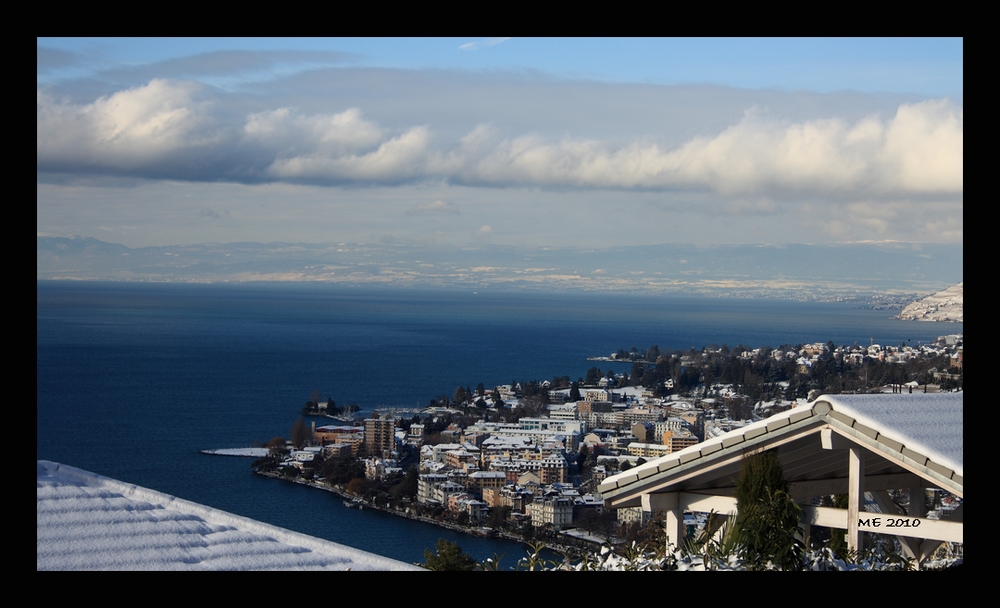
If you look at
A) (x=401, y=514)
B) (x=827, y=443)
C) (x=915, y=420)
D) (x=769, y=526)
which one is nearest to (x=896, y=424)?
(x=915, y=420)

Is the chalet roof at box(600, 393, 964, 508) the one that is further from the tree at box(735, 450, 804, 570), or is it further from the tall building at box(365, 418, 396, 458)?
the tall building at box(365, 418, 396, 458)

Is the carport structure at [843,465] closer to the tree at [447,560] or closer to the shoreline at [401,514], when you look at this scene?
the tree at [447,560]

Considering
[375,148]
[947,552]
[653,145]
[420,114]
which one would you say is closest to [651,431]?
[947,552]

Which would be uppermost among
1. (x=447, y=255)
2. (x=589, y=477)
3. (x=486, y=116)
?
(x=486, y=116)

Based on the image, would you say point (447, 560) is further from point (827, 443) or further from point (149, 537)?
point (827, 443)

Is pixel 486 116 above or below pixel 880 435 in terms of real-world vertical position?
above

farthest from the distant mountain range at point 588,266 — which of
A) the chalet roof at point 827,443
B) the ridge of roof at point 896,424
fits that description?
the ridge of roof at point 896,424
